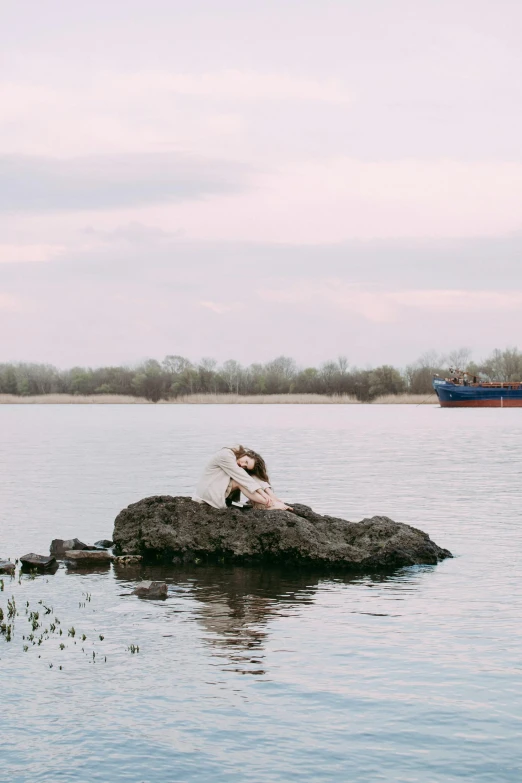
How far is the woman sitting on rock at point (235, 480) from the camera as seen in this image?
14.9 m

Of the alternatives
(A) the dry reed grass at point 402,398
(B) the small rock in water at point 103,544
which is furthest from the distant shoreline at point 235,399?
(B) the small rock in water at point 103,544

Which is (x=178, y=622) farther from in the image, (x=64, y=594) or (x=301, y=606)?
(x=64, y=594)

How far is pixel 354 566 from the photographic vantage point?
14844mm

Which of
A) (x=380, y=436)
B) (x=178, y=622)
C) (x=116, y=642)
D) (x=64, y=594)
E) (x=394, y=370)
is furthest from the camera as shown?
(x=394, y=370)

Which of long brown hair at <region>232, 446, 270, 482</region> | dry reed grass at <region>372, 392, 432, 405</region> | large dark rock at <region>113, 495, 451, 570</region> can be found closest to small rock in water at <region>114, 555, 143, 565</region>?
large dark rock at <region>113, 495, 451, 570</region>

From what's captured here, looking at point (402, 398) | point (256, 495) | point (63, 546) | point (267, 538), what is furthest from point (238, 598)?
point (402, 398)

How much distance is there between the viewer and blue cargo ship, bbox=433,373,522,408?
11450 cm

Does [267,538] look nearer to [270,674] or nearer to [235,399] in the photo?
[270,674]

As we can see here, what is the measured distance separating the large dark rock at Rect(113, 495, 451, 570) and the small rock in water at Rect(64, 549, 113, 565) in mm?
500

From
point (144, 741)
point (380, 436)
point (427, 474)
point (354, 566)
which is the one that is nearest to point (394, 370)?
point (380, 436)

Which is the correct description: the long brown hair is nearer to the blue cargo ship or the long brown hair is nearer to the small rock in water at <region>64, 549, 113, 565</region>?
the small rock in water at <region>64, 549, 113, 565</region>

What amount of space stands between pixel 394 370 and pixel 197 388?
79.1 ft

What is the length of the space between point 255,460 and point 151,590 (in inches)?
121

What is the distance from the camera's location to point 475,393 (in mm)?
115312
